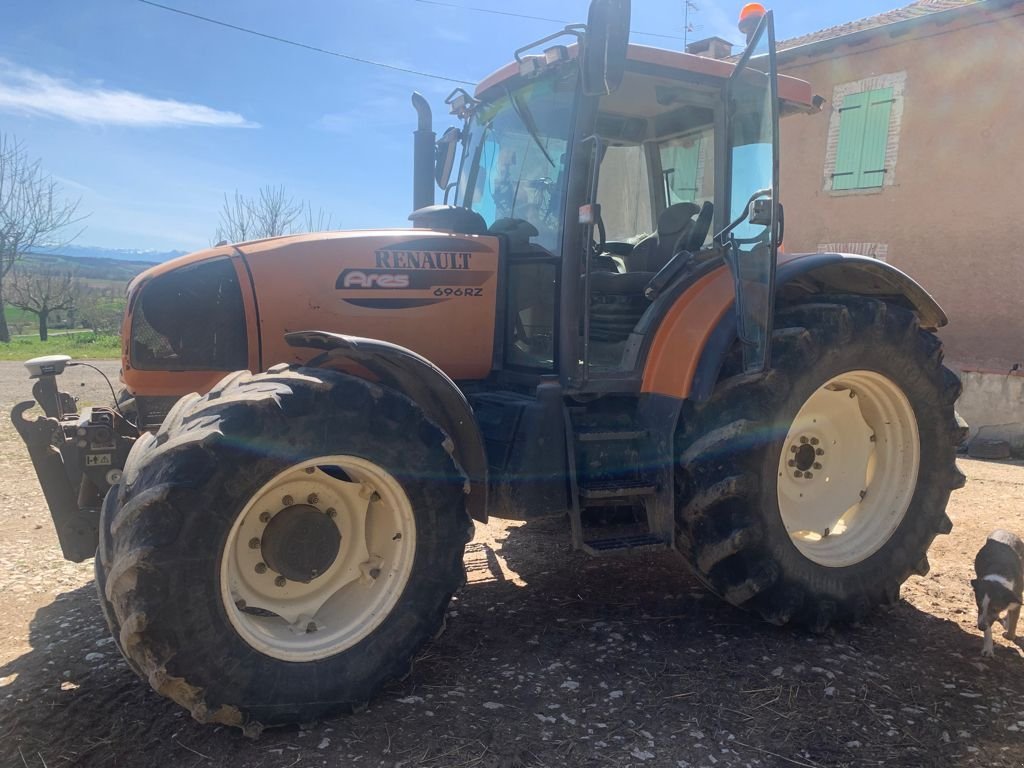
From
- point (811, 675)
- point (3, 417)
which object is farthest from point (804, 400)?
point (3, 417)

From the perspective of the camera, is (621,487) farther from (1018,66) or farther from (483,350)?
(1018,66)

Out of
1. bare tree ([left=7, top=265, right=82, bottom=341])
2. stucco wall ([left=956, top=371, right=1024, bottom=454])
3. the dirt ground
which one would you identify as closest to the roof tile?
stucco wall ([left=956, top=371, right=1024, bottom=454])

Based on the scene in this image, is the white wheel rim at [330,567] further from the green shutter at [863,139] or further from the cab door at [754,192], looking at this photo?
the green shutter at [863,139]

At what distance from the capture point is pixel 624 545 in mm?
3475

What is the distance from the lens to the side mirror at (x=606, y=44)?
3.00m

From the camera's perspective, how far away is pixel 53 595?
13.5 feet

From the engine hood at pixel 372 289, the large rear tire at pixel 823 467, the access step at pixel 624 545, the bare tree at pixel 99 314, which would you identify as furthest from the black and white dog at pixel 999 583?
the bare tree at pixel 99 314

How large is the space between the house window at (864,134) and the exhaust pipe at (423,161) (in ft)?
33.0

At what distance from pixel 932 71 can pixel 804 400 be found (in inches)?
410

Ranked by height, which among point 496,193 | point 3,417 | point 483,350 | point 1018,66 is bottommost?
point 3,417

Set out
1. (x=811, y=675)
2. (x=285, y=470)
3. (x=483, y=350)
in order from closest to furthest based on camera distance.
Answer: (x=285, y=470)
(x=811, y=675)
(x=483, y=350)

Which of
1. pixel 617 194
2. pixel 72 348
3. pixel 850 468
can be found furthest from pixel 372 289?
pixel 72 348

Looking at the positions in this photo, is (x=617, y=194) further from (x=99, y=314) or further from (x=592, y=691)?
(x=99, y=314)

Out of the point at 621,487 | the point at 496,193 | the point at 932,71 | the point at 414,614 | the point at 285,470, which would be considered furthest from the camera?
the point at 932,71
